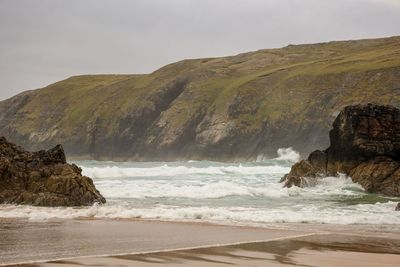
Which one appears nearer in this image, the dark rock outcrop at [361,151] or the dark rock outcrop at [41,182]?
the dark rock outcrop at [41,182]

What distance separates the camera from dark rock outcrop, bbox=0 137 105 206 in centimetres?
2273

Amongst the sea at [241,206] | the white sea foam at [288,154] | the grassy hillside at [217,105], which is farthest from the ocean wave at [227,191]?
the grassy hillside at [217,105]

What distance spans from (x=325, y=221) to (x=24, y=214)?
33.6 ft

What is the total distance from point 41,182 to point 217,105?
297ft

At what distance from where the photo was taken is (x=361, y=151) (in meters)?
35.7

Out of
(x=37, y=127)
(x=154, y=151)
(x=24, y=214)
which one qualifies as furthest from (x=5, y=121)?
(x=24, y=214)

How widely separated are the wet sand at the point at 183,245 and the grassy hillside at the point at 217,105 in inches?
2991

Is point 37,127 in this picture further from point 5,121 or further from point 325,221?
Answer: point 325,221

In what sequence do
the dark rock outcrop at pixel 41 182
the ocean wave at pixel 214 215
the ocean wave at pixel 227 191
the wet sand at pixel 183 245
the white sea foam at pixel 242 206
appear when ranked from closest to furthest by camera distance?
1. the wet sand at pixel 183 245
2. the ocean wave at pixel 214 215
3. the white sea foam at pixel 242 206
4. the dark rock outcrop at pixel 41 182
5. the ocean wave at pixel 227 191

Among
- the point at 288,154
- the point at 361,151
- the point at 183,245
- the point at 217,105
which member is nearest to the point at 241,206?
the point at 183,245

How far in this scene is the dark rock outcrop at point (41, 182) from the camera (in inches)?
895

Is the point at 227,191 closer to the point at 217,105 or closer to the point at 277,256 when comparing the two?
the point at 277,256

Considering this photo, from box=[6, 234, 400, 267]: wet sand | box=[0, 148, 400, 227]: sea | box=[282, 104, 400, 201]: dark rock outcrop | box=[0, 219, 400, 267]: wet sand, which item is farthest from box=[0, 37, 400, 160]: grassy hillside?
box=[6, 234, 400, 267]: wet sand

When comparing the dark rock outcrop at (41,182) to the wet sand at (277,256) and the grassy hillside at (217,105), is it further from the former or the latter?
the grassy hillside at (217,105)
